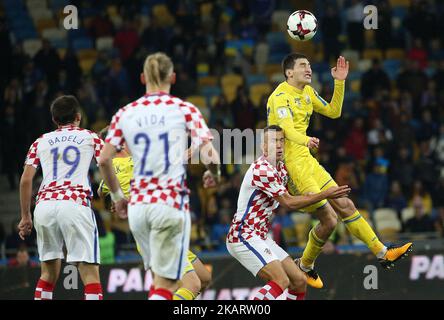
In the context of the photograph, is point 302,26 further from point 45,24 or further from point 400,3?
point 400,3

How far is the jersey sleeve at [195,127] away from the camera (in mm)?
9328

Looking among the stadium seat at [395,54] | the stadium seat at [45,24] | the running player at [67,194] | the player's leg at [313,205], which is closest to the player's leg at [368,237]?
the player's leg at [313,205]

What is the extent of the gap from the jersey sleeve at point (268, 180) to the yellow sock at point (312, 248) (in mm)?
1311

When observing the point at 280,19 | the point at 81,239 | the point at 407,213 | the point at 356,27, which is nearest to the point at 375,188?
the point at 407,213

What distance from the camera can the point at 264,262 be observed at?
11.5 m

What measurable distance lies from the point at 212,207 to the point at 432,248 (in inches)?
158

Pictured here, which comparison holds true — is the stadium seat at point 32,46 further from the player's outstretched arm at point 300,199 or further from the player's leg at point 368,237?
the player's outstretched arm at point 300,199

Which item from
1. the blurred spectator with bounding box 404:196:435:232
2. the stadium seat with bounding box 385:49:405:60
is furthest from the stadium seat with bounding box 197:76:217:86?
the blurred spectator with bounding box 404:196:435:232

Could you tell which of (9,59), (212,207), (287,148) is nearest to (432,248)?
(212,207)

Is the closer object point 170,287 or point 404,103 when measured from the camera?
point 170,287

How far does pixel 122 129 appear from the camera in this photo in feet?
30.9

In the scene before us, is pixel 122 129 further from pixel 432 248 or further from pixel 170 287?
pixel 432 248

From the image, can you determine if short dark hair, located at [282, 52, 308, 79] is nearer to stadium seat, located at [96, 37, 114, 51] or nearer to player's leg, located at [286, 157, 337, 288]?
player's leg, located at [286, 157, 337, 288]

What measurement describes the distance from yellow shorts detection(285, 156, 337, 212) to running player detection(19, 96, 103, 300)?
2586mm
